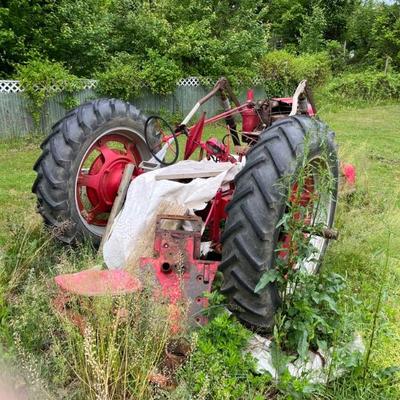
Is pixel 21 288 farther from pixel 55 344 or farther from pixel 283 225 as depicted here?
→ pixel 283 225

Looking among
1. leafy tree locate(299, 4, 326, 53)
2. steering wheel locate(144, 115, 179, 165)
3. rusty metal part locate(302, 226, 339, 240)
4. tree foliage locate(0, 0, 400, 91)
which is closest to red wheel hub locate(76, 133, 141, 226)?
steering wheel locate(144, 115, 179, 165)

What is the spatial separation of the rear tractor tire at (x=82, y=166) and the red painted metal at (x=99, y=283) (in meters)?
0.76

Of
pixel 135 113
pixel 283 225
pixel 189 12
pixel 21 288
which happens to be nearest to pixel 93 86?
pixel 189 12

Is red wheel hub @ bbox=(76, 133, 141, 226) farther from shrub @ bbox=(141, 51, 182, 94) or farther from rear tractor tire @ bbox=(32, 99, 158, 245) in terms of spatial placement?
shrub @ bbox=(141, 51, 182, 94)

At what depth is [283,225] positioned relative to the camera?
266 centimetres

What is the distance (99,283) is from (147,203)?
2.14 feet

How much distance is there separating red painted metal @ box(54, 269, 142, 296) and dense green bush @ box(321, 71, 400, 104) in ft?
48.7

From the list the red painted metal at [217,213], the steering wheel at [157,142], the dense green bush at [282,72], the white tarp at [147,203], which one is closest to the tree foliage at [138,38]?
the dense green bush at [282,72]

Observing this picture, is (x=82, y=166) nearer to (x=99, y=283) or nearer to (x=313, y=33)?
(x=99, y=283)

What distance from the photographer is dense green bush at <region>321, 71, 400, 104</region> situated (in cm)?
1673

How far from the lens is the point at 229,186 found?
324cm

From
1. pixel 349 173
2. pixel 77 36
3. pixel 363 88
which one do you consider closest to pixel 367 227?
pixel 349 173

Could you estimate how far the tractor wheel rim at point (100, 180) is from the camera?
3691 mm

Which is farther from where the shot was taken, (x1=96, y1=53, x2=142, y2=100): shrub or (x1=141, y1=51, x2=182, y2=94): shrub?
(x1=141, y1=51, x2=182, y2=94): shrub
